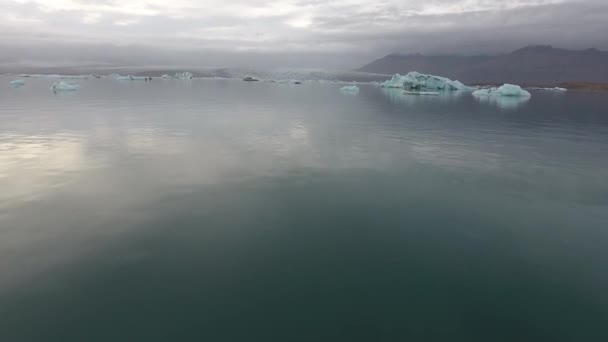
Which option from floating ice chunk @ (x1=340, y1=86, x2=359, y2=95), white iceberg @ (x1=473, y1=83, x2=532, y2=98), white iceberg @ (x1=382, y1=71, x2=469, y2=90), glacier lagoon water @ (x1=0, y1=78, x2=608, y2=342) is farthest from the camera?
white iceberg @ (x1=382, y1=71, x2=469, y2=90)

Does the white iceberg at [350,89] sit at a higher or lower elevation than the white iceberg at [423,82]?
lower

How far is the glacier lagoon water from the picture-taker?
19.6ft

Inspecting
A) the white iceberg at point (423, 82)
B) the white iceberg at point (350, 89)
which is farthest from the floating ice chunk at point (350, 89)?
the white iceberg at point (423, 82)

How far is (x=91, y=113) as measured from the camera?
Answer: 113ft

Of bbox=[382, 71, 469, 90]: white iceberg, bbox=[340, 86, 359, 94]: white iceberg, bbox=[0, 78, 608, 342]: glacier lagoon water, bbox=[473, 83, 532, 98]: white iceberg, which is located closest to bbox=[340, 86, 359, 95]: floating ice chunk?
bbox=[340, 86, 359, 94]: white iceberg

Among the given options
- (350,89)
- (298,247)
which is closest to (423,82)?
(350,89)

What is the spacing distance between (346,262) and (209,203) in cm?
529

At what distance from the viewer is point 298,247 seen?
27.8 ft

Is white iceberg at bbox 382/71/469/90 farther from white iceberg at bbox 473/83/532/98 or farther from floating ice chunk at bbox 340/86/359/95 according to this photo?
floating ice chunk at bbox 340/86/359/95

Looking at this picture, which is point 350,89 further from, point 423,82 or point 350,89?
point 423,82

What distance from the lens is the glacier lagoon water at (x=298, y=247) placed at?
598 cm

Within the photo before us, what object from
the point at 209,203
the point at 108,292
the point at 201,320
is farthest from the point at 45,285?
the point at 209,203

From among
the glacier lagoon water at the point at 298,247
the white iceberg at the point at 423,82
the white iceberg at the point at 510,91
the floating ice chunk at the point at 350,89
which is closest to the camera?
the glacier lagoon water at the point at 298,247

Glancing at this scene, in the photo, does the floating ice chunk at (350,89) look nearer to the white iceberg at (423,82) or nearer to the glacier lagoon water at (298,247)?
the white iceberg at (423,82)
